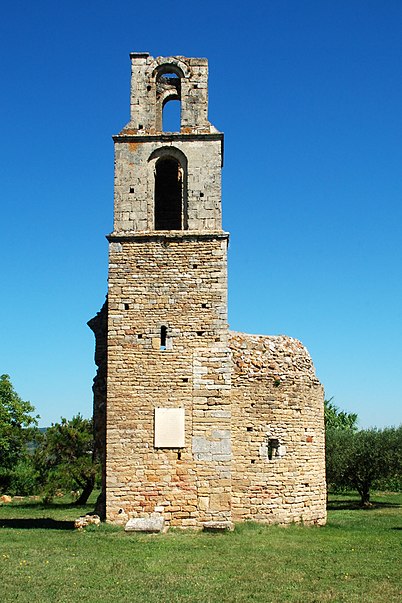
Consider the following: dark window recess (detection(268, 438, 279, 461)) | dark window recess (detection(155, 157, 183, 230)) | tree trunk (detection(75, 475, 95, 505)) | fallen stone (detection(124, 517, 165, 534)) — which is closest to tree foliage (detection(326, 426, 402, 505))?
tree trunk (detection(75, 475, 95, 505))

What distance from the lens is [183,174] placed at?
632 inches

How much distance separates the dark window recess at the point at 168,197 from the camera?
58.9 feet

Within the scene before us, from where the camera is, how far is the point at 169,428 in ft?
48.0

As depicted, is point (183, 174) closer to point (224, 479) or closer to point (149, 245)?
point (149, 245)

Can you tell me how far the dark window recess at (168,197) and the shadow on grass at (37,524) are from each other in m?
7.94

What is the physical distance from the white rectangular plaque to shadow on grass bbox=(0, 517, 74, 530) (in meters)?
2.95

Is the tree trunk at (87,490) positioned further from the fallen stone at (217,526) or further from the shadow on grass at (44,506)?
the fallen stone at (217,526)

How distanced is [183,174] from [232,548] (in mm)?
8640

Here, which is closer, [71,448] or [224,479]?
[224,479]

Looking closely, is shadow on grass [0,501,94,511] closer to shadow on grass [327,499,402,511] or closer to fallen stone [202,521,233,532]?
shadow on grass [327,499,402,511]

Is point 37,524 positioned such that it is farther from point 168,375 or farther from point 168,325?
point 168,325

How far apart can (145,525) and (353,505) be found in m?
14.8

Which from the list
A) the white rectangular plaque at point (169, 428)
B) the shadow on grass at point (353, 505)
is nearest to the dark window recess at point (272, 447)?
the white rectangular plaque at point (169, 428)

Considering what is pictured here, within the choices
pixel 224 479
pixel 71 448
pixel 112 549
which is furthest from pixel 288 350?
pixel 71 448
